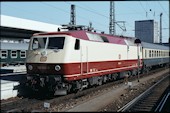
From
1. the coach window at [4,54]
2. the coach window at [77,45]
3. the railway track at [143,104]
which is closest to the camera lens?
the railway track at [143,104]

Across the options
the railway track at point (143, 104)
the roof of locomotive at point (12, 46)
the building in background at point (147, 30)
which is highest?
the building in background at point (147, 30)

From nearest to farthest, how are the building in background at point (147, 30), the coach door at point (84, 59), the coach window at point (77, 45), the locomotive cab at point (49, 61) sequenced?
1. the locomotive cab at point (49, 61)
2. the coach window at point (77, 45)
3. the coach door at point (84, 59)
4. the building in background at point (147, 30)

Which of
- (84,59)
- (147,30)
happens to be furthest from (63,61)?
(147,30)

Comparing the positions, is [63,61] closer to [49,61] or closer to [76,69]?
[49,61]

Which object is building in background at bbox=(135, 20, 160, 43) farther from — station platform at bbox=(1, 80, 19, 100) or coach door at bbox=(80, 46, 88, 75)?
station platform at bbox=(1, 80, 19, 100)

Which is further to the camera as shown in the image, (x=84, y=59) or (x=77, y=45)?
(x=84, y=59)

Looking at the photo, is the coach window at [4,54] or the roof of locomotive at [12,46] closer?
the roof of locomotive at [12,46]

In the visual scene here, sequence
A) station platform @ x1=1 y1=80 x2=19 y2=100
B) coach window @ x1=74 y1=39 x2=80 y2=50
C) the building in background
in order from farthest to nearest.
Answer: the building in background, coach window @ x1=74 y1=39 x2=80 y2=50, station platform @ x1=1 y1=80 x2=19 y2=100

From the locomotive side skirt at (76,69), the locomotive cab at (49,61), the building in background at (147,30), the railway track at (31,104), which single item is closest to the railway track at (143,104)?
the railway track at (31,104)

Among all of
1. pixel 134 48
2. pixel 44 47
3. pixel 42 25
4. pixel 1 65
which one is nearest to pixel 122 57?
pixel 134 48

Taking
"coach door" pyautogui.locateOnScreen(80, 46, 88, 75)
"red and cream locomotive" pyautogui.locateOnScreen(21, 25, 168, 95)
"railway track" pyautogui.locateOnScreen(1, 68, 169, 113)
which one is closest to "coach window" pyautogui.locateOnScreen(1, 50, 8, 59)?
"red and cream locomotive" pyautogui.locateOnScreen(21, 25, 168, 95)

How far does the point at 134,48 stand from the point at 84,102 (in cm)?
1396

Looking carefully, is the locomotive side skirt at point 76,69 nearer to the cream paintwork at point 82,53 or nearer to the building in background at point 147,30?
the cream paintwork at point 82,53

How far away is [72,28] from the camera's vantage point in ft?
57.6
